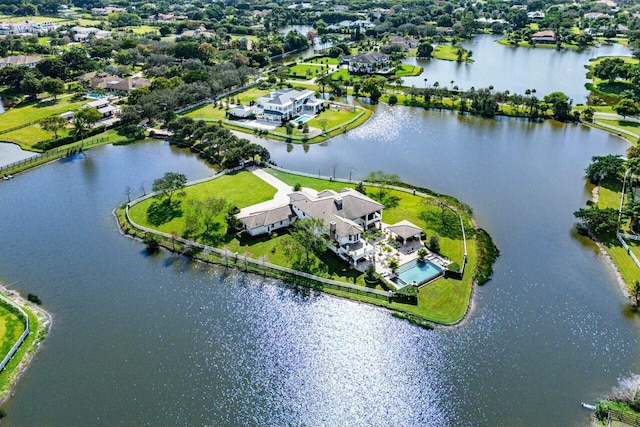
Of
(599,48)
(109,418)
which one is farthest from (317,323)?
(599,48)

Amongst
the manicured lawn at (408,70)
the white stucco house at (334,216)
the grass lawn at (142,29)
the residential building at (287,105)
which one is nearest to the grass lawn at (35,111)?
the residential building at (287,105)

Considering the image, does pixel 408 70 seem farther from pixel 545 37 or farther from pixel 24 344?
pixel 24 344

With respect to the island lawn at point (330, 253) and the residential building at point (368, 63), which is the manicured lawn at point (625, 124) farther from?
the residential building at point (368, 63)

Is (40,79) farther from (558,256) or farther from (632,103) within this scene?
→ (632,103)

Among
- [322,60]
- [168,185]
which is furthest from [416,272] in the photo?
[322,60]

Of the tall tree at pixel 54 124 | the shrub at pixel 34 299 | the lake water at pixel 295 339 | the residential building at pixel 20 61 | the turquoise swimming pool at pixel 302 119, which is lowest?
the lake water at pixel 295 339

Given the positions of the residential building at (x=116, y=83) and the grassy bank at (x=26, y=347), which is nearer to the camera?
the grassy bank at (x=26, y=347)

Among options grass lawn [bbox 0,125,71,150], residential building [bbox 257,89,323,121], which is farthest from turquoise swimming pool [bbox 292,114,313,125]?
grass lawn [bbox 0,125,71,150]
